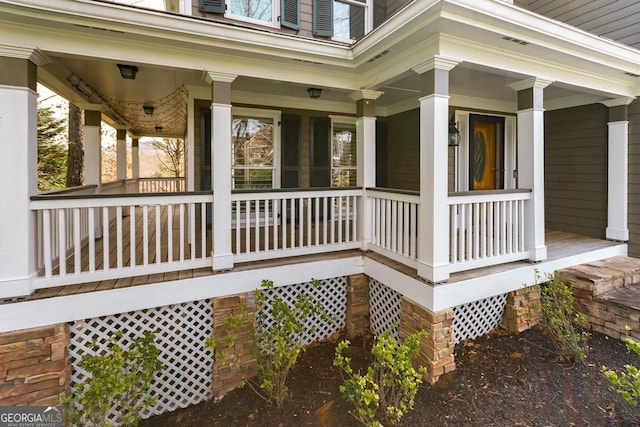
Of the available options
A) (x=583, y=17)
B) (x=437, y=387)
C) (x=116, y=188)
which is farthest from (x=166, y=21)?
(x=583, y=17)

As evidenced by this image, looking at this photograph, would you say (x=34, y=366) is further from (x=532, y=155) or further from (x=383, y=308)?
(x=532, y=155)

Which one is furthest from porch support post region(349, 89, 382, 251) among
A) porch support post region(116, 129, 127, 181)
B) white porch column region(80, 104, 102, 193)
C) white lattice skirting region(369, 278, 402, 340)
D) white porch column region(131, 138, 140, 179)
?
white porch column region(131, 138, 140, 179)

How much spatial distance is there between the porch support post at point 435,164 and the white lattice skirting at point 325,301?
4.59 feet

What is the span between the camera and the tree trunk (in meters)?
9.12

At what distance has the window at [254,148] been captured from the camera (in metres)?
5.60

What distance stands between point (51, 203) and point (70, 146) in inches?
297

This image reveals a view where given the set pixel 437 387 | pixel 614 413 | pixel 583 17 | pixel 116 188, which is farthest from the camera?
pixel 116 188

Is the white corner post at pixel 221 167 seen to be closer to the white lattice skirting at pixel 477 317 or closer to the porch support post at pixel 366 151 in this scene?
the porch support post at pixel 366 151

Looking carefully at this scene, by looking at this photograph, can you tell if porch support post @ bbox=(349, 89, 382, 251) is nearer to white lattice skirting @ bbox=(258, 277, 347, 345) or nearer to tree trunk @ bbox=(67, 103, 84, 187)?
white lattice skirting @ bbox=(258, 277, 347, 345)

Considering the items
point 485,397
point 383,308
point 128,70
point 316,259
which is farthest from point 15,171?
point 485,397

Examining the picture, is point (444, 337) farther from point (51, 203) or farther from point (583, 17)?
point (583, 17)

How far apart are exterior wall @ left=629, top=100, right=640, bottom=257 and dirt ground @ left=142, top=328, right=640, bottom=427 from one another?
2074 millimetres

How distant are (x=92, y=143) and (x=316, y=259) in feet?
14.0

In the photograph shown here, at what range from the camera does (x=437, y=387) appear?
3.30m
